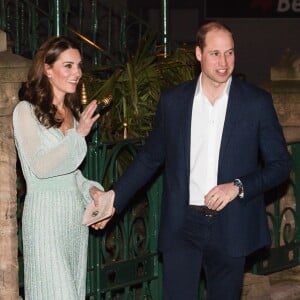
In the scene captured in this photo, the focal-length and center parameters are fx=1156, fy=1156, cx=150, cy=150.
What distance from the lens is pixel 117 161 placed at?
7.98 metres

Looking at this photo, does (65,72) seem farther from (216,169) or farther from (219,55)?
(216,169)

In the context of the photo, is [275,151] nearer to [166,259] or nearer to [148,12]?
[166,259]

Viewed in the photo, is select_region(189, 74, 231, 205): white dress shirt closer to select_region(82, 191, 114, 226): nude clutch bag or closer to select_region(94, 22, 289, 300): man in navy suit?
select_region(94, 22, 289, 300): man in navy suit

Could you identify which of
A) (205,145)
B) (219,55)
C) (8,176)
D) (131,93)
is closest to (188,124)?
(205,145)

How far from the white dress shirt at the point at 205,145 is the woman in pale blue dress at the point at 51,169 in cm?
58

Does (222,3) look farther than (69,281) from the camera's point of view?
Yes

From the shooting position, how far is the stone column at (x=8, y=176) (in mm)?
6839

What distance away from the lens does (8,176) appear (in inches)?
273

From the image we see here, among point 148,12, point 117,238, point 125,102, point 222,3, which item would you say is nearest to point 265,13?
point 222,3

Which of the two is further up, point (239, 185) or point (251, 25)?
point (239, 185)

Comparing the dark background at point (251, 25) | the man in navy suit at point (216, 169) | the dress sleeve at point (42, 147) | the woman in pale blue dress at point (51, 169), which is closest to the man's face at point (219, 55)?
the man in navy suit at point (216, 169)

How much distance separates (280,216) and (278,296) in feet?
2.02

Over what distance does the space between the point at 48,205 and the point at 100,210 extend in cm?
39

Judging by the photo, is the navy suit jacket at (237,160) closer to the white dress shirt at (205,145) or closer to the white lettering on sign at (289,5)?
the white dress shirt at (205,145)
